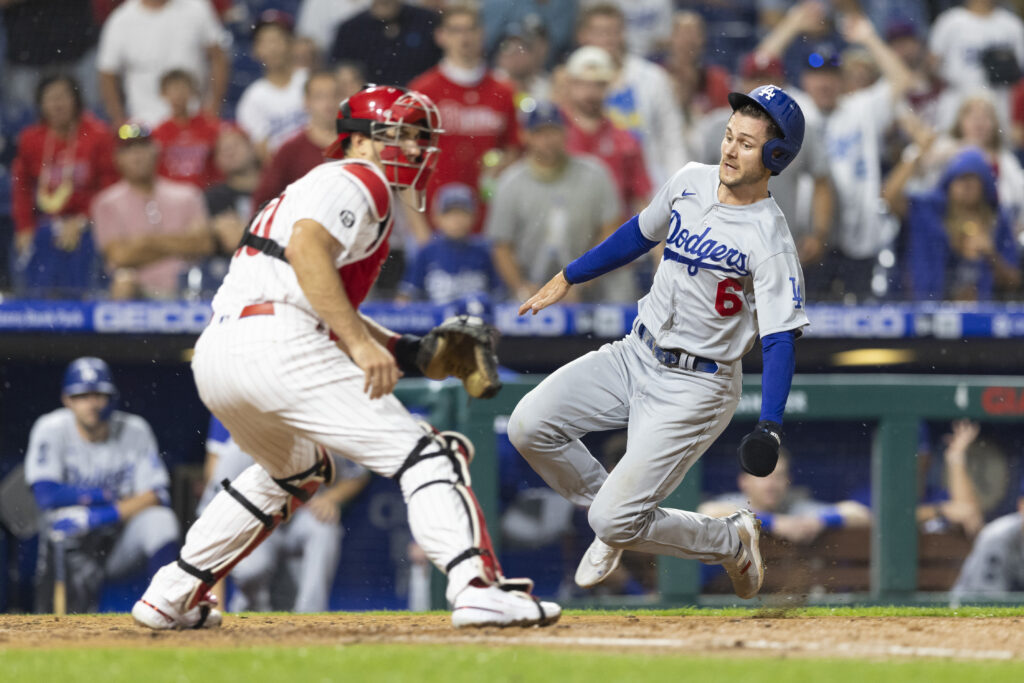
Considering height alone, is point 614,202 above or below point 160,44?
below

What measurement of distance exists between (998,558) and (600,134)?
313cm

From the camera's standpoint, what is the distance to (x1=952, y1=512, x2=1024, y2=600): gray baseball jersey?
6.83 metres

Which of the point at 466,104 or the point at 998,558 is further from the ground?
the point at 466,104

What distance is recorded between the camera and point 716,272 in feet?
14.1

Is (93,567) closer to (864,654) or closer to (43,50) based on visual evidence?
(43,50)

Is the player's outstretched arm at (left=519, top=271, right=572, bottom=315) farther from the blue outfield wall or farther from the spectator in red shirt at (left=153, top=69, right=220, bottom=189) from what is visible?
the spectator in red shirt at (left=153, top=69, right=220, bottom=189)

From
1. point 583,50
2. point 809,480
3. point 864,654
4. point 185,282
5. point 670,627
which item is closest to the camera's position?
point 864,654

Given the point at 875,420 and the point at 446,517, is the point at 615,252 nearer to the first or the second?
the point at 446,517

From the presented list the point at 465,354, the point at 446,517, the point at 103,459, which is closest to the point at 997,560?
the point at 465,354

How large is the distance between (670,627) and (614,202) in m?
3.61

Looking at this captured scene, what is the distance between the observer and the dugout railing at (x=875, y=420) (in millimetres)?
6574

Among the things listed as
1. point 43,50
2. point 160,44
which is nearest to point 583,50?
point 160,44

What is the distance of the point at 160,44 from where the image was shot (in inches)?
339

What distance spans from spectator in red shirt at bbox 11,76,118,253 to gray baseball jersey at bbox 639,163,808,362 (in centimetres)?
431
